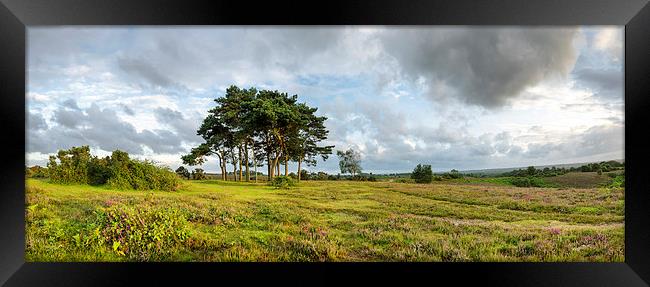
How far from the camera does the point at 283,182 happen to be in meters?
8.41

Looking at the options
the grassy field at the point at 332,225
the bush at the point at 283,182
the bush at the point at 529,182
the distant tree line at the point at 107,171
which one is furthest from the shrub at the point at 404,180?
the distant tree line at the point at 107,171

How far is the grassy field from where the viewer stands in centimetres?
376

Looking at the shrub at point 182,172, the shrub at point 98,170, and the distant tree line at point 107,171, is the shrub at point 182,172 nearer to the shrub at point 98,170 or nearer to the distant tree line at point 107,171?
the distant tree line at point 107,171

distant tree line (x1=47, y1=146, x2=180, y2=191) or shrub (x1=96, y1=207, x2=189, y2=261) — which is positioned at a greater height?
distant tree line (x1=47, y1=146, x2=180, y2=191)

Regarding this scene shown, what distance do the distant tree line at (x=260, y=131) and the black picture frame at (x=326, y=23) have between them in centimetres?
495

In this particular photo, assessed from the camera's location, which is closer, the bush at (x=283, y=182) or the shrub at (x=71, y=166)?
the shrub at (x=71, y=166)

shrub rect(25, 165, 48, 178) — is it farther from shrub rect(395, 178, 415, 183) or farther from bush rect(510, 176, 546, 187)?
bush rect(510, 176, 546, 187)

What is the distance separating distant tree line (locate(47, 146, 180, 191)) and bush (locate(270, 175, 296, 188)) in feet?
7.82

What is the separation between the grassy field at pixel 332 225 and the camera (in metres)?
3.76

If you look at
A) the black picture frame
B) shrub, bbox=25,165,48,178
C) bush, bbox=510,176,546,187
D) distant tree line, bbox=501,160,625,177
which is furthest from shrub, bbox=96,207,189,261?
bush, bbox=510,176,546,187

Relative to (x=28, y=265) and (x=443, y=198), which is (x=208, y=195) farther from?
(x=443, y=198)

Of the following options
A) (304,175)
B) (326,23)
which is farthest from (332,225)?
(304,175)

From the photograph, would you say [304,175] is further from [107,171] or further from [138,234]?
[138,234]
